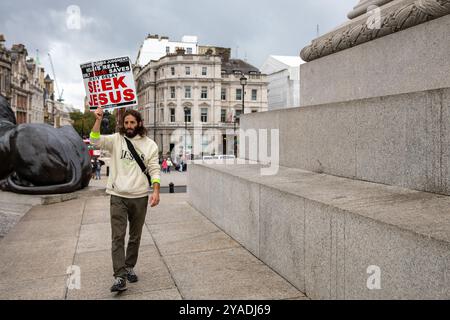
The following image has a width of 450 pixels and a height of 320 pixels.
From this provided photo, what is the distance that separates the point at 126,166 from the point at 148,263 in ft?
4.34

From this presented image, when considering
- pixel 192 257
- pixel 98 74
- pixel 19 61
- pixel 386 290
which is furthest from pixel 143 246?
pixel 19 61

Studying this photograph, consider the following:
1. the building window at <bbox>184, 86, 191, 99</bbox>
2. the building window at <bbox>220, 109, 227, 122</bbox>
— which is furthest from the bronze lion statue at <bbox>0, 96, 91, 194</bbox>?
the building window at <bbox>220, 109, 227, 122</bbox>

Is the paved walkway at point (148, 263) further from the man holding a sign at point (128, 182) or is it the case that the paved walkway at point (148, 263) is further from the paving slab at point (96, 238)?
the man holding a sign at point (128, 182)

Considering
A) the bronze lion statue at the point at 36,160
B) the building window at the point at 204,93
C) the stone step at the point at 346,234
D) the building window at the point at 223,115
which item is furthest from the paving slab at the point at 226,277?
the building window at the point at 223,115

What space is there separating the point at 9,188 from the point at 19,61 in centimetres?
8520

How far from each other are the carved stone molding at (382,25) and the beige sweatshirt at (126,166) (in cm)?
319

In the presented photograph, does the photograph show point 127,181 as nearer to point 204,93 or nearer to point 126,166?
point 126,166

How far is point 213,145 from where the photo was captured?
208 feet

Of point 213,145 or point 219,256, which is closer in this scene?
point 219,256

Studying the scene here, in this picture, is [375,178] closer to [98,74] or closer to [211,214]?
[211,214]

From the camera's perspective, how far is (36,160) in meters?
9.03

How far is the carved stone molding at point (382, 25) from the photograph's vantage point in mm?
4086

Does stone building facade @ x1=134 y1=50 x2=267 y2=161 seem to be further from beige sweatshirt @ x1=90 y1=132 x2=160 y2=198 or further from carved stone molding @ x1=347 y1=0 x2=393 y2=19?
beige sweatshirt @ x1=90 y1=132 x2=160 y2=198

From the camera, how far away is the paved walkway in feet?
11.5
